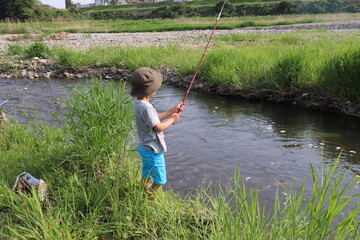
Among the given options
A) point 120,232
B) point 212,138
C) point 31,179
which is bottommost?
point 212,138

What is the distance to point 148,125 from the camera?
3.56 metres

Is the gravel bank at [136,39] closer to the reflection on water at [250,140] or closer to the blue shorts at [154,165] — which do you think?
the reflection on water at [250,140]

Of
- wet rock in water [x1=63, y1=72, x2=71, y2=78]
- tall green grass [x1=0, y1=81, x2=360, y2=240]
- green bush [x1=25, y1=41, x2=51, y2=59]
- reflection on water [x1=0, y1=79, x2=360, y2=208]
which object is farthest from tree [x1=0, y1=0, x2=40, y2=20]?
tall green grass [x1=0, y1=81, x2=360, y2=240]

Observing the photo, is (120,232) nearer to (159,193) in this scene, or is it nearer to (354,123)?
(159,193)

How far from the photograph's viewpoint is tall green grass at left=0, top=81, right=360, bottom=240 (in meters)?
2.72

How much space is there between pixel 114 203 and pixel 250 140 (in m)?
3.90

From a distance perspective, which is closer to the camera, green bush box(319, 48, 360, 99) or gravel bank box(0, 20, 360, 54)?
green bush box(319, 48, 360, 99)

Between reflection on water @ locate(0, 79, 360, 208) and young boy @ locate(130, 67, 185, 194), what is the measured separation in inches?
47.6

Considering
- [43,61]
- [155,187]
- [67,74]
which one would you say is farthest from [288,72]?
[43,61]

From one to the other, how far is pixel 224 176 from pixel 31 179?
268cm

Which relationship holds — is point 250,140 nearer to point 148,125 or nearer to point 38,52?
point 148,125

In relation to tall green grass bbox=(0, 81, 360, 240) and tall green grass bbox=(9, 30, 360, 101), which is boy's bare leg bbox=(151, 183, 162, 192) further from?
tall green grass bbox=(9, 30, 360, 101)

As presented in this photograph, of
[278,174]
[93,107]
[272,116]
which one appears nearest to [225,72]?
[272,116]

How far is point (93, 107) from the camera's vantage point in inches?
171
